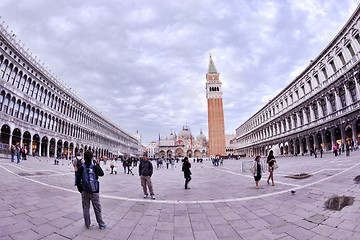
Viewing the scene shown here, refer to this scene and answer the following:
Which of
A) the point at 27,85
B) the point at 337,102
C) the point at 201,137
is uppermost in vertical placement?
the point at 27,85

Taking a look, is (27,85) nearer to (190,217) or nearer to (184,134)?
(190,217)

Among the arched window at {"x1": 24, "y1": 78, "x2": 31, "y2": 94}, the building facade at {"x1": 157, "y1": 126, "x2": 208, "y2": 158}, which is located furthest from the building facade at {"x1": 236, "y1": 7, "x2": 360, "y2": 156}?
the building facade at {"x1": 157, "y1": 126, "x2": 208, "y2": 158}

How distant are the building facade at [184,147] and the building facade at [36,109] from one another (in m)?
68.6

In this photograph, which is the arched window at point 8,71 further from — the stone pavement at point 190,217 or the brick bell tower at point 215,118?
the brick bell tower at point 215,118

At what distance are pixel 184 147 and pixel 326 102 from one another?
102 meters

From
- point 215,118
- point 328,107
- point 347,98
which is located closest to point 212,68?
point 215,118

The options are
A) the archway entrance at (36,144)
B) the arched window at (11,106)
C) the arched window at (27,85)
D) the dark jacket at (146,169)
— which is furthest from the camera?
the archway entrance at (36,144)

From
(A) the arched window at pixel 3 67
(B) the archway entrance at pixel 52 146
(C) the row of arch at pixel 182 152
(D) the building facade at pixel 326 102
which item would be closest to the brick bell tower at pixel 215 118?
(D) the building facade at pixel 326 102

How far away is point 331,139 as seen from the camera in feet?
92.9

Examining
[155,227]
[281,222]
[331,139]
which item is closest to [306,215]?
[281,222]

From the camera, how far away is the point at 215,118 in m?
84.0

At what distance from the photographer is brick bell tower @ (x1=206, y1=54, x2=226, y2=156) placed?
267 ft

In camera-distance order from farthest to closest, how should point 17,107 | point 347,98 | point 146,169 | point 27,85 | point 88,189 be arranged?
point 27,85 → point 17,107 → point 347,98 → point 146,169 → point 88,189

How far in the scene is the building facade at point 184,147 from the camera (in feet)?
410
